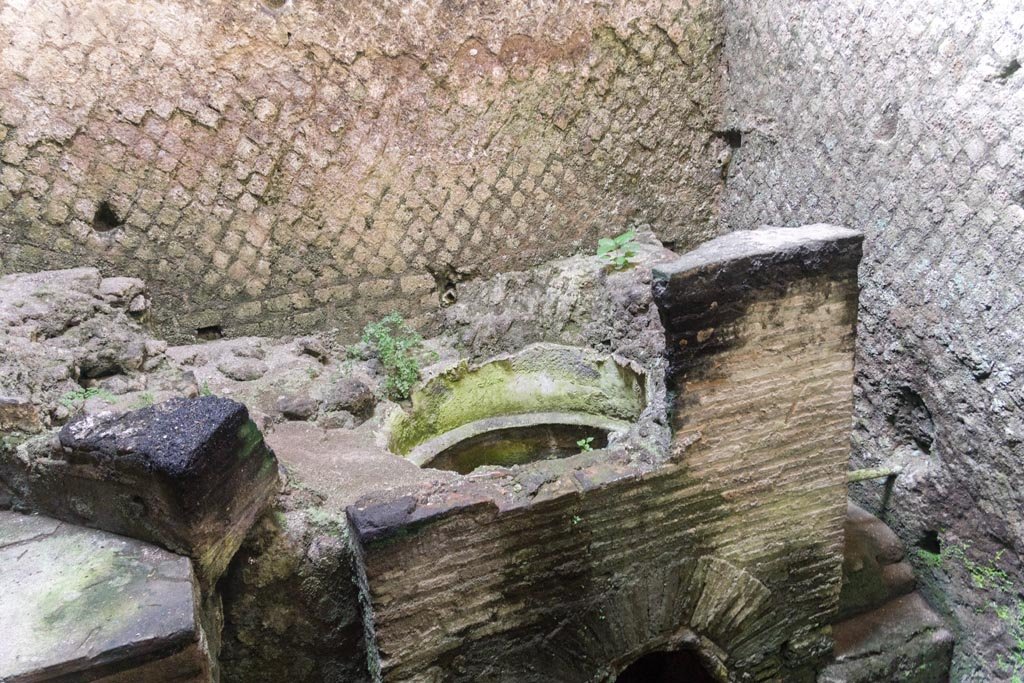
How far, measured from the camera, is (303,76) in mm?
4031

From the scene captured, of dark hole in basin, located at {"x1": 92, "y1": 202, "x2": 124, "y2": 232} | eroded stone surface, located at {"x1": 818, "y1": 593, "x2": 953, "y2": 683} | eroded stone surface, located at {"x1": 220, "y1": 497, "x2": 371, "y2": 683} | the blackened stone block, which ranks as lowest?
eroded stone surface, located at {"x1": 818, "y1": 593, "x2": 953, "y2": 683}

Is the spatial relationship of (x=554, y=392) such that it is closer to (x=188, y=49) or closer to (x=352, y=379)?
(x=352, y=379)

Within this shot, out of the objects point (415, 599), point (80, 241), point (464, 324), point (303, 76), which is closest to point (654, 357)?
point (464, 324)

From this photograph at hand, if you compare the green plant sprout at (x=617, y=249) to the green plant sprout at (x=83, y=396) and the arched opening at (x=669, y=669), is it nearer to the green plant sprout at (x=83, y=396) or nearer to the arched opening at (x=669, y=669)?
the arched opening at (x=669, y=669)

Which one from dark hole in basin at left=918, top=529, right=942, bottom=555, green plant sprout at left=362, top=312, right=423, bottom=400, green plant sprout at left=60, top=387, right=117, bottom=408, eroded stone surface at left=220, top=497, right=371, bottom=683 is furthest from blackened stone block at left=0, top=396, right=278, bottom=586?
dark hole in basin at left=918, top=529, right=942, bottom=555

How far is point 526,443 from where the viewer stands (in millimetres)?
4684

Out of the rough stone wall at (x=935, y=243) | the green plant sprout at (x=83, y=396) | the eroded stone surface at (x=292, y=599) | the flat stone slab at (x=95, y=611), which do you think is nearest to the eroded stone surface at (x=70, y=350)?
the green plant sprout at (x=83, y=396)

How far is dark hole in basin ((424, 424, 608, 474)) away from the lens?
457 centimetres

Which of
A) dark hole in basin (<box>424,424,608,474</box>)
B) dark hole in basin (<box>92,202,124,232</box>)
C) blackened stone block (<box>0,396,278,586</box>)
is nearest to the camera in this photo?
blackened stone block (<box>0,396,278,586</box>)

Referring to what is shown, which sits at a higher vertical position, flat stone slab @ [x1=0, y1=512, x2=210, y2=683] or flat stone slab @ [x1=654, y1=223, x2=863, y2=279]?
flat stone slab @ [x1=654, y1=223, x2=863, y2=279]

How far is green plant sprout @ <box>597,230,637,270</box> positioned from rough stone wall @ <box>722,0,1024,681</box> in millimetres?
1021

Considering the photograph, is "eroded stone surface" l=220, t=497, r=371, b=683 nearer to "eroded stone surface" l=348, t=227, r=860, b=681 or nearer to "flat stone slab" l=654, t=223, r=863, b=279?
"eroded stone surface" l=348, t=227, r=860, b=681

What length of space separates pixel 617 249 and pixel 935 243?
181 centimetres

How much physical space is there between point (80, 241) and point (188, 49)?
110cm
